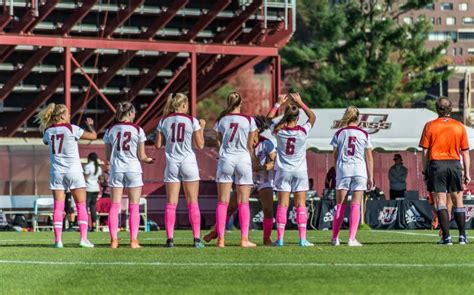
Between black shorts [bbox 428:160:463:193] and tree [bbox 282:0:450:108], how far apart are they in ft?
142

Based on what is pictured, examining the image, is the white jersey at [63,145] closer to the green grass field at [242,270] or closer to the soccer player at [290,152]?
the green grass field at [242,270]

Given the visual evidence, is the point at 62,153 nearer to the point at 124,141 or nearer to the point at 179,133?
the point at 124,141

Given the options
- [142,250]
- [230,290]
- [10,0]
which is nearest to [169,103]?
[142,250]

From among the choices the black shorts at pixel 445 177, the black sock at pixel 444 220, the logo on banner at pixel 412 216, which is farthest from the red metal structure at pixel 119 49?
the black sock at pixel 444 220

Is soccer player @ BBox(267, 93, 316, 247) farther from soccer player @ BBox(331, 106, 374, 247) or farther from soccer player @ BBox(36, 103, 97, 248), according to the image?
soccer player @ BBox(36, 103, 97, 248)

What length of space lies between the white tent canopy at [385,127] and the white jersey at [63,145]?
58.4 ft

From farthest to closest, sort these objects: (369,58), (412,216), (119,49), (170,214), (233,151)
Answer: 1. (369,58)
2. (119,49)
3. (412,216)
4. (170,214)
5. (233,151)

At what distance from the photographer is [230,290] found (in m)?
10.8

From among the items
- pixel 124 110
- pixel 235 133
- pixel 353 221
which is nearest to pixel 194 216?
pixel 235 133

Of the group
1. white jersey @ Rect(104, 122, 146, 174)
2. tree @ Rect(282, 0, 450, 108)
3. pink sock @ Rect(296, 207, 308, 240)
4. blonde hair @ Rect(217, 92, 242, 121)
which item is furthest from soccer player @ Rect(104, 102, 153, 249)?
tree @ Rect(282, 0, 450, 108)

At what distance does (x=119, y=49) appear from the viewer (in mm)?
42594

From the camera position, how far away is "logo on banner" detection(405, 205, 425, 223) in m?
30.2

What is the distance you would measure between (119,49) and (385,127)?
1091cm

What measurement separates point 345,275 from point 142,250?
4.65 meters
